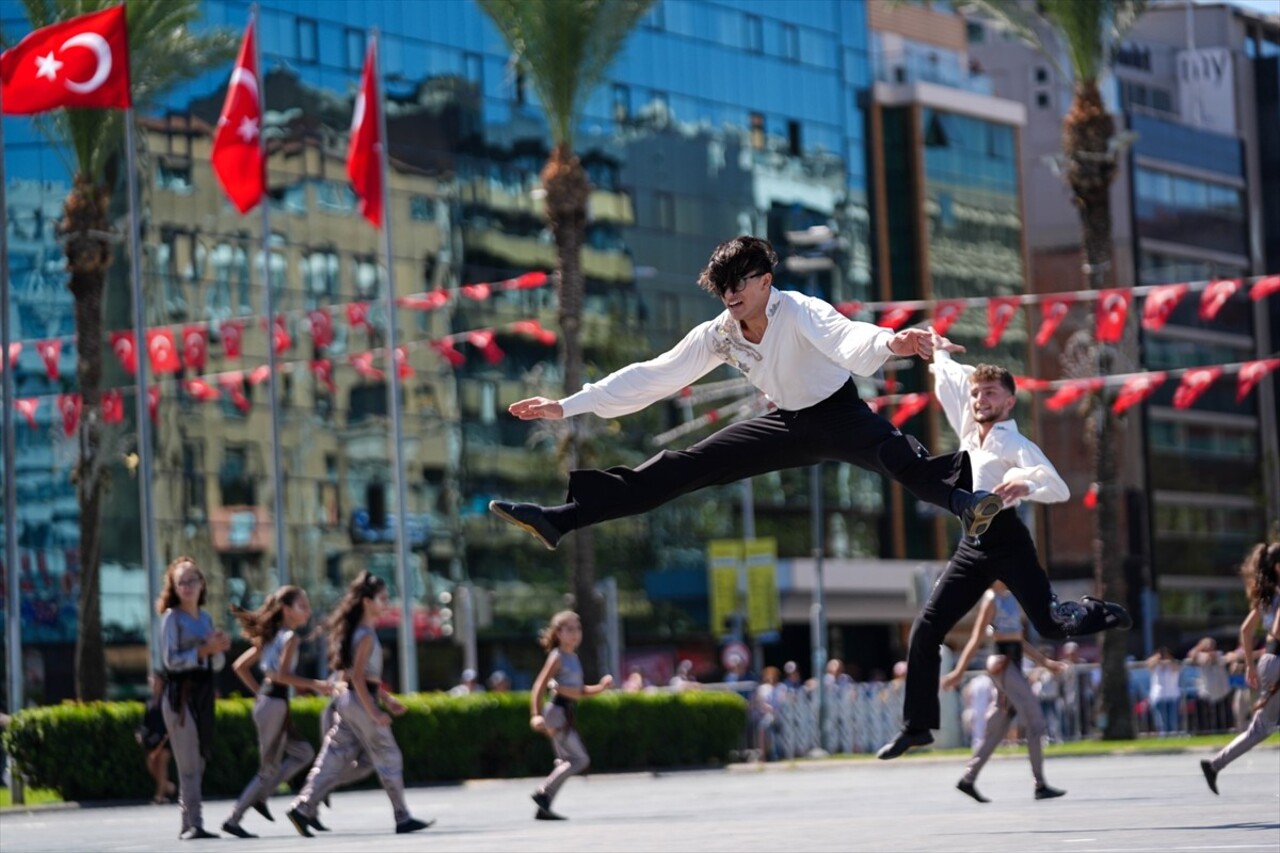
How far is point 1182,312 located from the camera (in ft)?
315

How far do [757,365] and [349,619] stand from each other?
6.40m

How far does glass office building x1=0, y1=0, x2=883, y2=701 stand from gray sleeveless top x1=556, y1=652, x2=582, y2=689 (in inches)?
1050

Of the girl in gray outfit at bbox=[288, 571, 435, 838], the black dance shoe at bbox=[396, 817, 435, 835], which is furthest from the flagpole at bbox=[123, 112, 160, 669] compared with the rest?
the black dance shoe at bbox=[396, 817, 435, 835]

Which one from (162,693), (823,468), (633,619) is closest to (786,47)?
(823,468)

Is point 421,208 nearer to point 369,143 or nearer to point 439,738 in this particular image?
point 369,143

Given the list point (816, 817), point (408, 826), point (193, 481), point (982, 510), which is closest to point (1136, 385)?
point (816, 817)

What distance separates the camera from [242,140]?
111 ft

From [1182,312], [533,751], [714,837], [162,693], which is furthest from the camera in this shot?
[1182,312]

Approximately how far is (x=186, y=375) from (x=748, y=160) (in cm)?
2631

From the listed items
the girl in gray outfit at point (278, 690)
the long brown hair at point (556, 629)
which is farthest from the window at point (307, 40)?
the girl in gray outfit at point (278, 690)

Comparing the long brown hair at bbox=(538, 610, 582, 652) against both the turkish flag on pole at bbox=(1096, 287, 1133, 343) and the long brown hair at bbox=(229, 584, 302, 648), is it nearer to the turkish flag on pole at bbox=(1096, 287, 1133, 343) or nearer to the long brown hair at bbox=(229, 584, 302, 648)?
the long brown hair at bbox=(229, 584, 302, 648)

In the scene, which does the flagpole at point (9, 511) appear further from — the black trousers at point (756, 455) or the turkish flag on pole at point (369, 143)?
the black trousers at point (756, 455)

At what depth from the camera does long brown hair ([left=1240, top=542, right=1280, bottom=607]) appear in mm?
15656

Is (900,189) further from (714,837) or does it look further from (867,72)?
(714,837)
